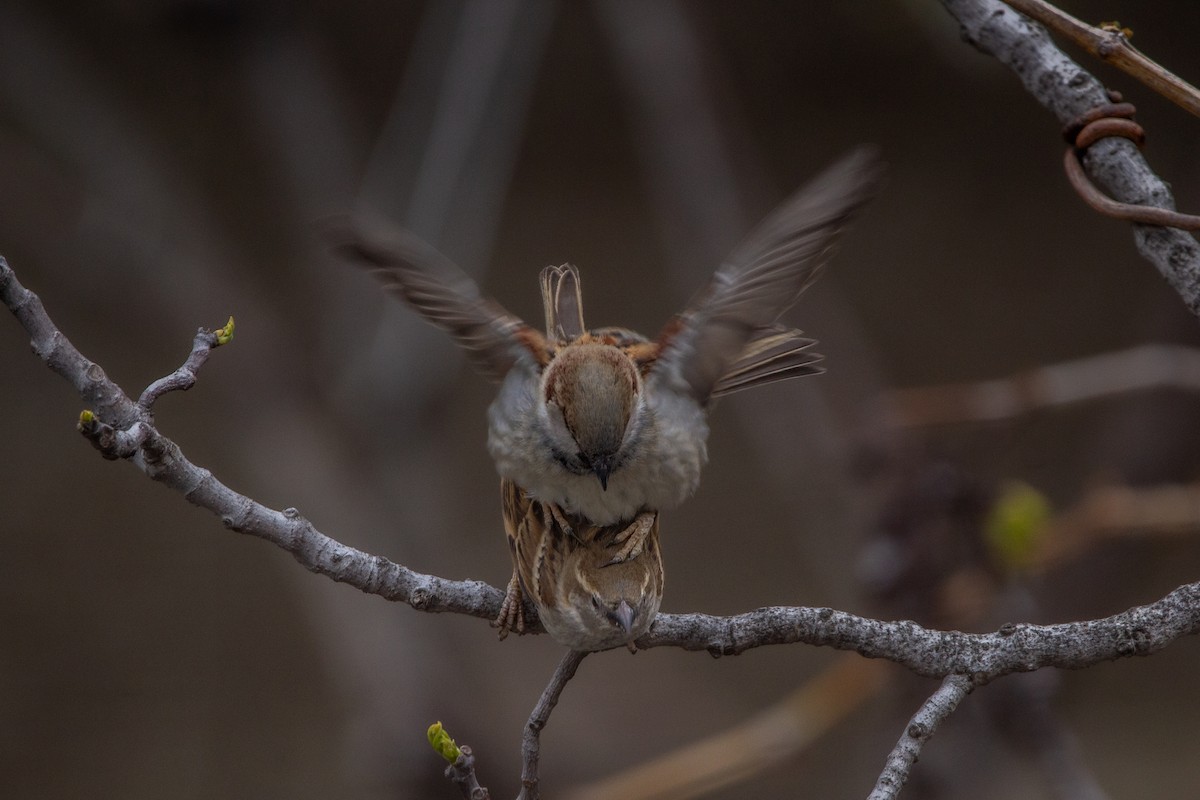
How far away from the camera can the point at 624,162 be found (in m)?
3.42

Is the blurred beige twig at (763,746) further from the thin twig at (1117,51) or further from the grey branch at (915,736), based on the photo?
the thin twig at (1117,51)

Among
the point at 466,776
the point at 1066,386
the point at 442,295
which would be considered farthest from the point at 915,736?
the point at 1066,386

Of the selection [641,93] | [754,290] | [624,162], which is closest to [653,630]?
[754,290]

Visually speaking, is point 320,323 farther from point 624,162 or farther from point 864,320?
point 864,320

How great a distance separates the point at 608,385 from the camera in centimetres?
124

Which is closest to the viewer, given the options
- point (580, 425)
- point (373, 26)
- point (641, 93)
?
point (580, 425)

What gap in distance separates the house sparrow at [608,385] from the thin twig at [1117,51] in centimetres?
22

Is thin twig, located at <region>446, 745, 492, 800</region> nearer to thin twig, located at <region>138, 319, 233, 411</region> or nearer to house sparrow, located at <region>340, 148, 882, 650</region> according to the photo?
house sparrow, located at <region>340, 148, 882, 650</region>

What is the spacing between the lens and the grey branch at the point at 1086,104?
3.77ft

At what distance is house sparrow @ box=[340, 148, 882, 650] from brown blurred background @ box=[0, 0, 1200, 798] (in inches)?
62.4

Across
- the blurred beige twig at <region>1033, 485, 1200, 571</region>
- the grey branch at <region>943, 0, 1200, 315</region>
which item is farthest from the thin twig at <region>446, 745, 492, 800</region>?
the blurred beige twig at <region>1033, 485, 1200, 571</region>

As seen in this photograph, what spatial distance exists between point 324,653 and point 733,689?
129 cm

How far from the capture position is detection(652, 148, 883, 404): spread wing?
4.15 ft

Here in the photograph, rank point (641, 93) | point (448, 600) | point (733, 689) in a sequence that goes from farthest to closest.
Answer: point (733, 689) → point (641, 93) → point (448, 600)
